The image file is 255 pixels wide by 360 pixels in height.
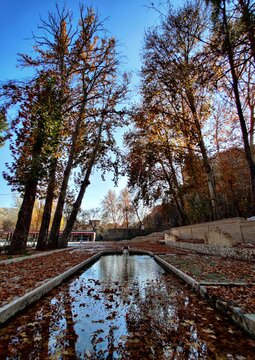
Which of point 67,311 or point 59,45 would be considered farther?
point 59,45

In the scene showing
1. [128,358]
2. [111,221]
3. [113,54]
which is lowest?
[128,358]

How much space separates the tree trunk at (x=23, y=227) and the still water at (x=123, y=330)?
6.64m

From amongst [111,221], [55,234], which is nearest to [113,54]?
[55,234]

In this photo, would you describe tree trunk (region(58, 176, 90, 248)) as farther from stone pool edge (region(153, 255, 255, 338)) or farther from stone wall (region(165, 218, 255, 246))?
stone pool edge (region(153, 255, 255, 338))

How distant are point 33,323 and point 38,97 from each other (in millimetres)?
11596

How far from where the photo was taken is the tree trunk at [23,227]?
400 inches

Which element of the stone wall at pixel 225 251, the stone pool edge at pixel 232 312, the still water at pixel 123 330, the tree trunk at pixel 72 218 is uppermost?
the tree trunk at pixel 72 218

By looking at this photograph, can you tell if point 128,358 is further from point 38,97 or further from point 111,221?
point 111,221

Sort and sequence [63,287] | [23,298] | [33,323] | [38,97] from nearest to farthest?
[33,323]
[23,298]
[63,287]
[38,97]

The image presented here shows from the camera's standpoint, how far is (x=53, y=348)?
7.97 ft

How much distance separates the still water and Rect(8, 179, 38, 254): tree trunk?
21.8ft

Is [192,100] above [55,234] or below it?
above

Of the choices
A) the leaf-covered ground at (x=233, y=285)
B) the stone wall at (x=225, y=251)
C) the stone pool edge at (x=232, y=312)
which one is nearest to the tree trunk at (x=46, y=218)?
the stone wall at (x=225, y=251)

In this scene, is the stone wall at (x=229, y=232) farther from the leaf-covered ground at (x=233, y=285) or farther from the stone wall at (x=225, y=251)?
the leaf-covered ground at (x=233, y=285)
